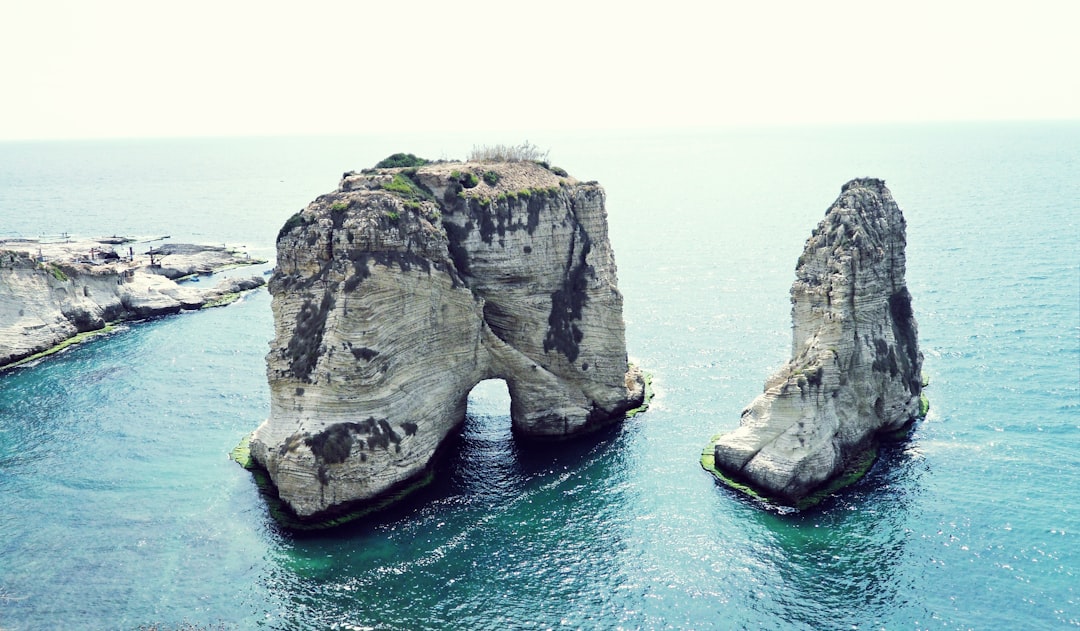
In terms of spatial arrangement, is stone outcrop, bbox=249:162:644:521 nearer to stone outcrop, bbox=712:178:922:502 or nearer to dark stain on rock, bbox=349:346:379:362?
dark stain on rock, bbox=349:346:379:362

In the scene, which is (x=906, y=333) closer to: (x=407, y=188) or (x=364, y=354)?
(x=407, y=188)

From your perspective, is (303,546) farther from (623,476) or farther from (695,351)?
(695,351)

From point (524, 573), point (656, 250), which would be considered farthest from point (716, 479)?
point (656, 250)

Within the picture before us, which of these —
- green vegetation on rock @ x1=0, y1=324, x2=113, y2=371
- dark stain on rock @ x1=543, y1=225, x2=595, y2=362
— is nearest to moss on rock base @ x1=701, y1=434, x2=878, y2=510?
dark stain on rock @ x1=543, y1=225, x2=595, y2=362

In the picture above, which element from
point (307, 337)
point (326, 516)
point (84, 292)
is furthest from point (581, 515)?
point (84, 292)

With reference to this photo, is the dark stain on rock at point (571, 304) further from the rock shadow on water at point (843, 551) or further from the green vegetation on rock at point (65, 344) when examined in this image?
the green vegetation on rock at point (65, 344)

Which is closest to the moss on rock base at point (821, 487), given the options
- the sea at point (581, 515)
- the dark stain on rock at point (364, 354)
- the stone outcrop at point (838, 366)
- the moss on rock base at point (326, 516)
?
the stone outcrop at point (838, 366)
